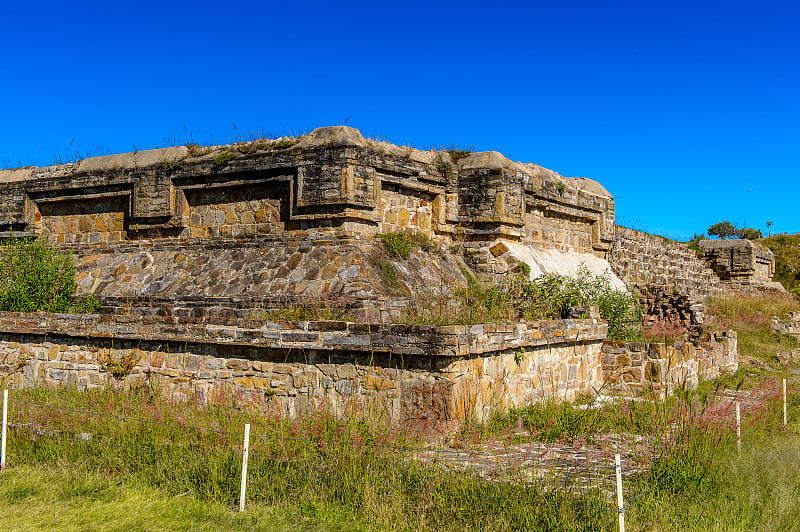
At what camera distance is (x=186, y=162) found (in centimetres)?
1259

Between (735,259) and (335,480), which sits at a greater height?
(735,259)

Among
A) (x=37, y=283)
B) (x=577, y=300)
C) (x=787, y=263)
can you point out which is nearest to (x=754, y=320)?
(x=577, y=300)

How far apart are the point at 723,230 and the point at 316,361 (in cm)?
3902

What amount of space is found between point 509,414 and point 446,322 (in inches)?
53.7

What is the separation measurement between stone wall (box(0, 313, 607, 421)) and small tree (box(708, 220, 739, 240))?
3457 cm

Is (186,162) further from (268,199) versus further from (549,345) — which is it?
(549,345)

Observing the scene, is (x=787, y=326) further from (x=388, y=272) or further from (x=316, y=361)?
(x=316, y=361)

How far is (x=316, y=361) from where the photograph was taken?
8.05m

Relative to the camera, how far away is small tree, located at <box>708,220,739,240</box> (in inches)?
1587

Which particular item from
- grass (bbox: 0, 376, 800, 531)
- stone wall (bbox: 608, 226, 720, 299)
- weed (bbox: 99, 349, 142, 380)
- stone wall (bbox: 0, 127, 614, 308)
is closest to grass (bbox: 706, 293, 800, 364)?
stone wall (bbox: 608, 226, 720, 299)

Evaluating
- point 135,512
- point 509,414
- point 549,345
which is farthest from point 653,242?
point 135,512

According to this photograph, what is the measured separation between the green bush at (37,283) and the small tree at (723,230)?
38.1 metres

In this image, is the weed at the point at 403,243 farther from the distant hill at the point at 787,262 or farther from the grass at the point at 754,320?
the distant hill at the point at 787,262

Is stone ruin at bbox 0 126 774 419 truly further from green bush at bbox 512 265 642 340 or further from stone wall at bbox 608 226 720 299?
stone wall at bbox 608 226 720 299
